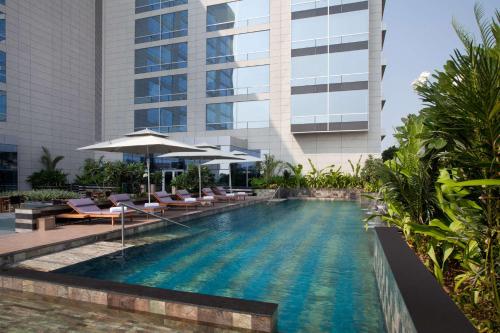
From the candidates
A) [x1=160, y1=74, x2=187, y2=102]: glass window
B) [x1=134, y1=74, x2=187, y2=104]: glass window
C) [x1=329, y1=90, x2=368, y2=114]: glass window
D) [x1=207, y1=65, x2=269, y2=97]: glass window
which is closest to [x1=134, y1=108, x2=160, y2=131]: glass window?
[x1=134, y1=74, x2=187, y2=104]: glass window

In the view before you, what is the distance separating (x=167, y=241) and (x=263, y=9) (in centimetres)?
2420

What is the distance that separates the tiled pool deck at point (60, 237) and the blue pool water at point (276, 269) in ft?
2.21

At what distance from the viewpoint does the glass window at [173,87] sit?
29.5 m

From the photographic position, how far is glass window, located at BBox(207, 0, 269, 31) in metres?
27.4

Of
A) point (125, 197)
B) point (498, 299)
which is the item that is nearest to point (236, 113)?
point (125, 197)

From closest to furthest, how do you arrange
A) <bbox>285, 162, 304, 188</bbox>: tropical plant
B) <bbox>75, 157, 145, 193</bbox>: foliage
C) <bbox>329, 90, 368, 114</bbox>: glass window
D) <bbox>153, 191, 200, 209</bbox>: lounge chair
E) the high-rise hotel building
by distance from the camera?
<bbox>153, 191, 200, 209</bbox>: lounge chair
<bbox>75, 157, 145, 193</bbox>: foliage
<bbox>285, 162, 304, 188</bbox>: tropical plant
<bbox>329, 90, 368, 114</bbox>: glass window
the high-rise hotel building

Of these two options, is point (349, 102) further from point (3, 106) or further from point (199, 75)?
point (3, 106)

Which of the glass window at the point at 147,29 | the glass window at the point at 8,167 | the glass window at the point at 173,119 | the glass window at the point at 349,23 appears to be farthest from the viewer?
the glass window at the point at 147,29

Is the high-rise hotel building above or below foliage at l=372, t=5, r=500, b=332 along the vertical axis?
above

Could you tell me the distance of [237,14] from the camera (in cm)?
2805

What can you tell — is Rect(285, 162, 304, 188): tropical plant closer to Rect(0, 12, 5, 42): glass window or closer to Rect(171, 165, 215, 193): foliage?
Rect(171, 165, 215, 193): foliage

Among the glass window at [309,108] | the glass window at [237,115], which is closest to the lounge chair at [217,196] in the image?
the glass window at [309,108]

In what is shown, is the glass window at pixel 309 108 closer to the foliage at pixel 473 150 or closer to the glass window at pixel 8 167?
the glass window at pixel 8 167

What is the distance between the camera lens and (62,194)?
47.2 ft
